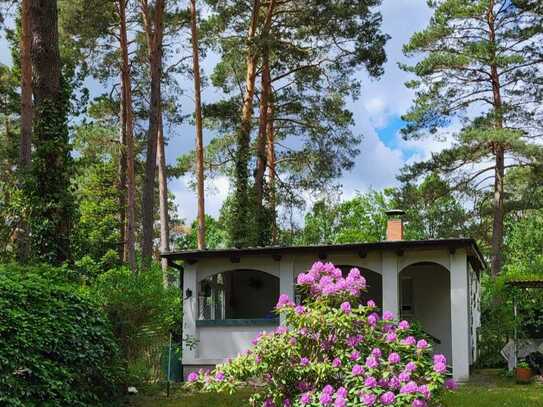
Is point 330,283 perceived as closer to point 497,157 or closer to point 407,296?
point 407,296

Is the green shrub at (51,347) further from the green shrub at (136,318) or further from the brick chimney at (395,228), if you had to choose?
the brick chimney at (395,228)

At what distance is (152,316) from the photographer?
38.4 ft

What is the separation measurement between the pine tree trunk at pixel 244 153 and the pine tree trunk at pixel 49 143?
34.9 feet

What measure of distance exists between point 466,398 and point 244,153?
13.3 meters

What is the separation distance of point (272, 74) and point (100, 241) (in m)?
8.54

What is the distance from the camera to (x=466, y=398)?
10.6 m

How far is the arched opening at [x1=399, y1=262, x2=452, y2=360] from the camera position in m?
15.3

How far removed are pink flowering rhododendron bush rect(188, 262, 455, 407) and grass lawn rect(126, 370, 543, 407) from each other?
3233 millimetres

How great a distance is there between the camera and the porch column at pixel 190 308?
13.7 m

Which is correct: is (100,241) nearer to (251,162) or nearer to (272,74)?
(251,162)

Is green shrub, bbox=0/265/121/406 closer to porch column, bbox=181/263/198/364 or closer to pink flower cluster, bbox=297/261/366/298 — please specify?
pink flower cluster, bbox=297/261/366/298

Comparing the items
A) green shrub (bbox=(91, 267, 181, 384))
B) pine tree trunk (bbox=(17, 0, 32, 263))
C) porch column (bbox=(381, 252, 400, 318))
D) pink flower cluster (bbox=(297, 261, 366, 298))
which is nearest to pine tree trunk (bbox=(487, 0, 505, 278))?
porch column (bbox=(381, 252, 400, 318))

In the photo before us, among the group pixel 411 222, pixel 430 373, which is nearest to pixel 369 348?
pixel 430 373

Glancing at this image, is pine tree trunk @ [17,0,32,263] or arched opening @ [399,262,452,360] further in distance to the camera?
arched opening @ [399,262,452,360]
